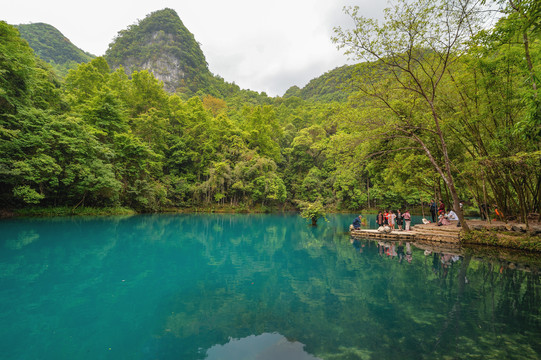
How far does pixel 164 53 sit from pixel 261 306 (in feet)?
242

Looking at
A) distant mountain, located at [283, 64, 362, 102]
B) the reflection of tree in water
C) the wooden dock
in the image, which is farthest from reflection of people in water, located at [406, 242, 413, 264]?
distant mountain, located at [283, 64, 362, 102]

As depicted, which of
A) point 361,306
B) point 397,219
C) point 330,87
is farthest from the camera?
point 330,87

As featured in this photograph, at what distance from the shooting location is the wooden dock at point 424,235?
11875 millimetres

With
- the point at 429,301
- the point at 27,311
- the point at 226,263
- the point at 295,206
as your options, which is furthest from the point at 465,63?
the point at 295,206

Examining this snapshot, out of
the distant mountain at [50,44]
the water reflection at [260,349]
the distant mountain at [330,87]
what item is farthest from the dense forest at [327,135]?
the distant mountain at [50,44]

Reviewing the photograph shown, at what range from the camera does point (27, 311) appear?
4180 mm

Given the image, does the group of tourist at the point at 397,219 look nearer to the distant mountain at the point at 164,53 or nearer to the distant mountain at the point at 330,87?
the distant mountain at the point at 330,87

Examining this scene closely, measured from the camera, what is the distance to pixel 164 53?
63.6 meters

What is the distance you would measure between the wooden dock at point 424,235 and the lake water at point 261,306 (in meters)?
3.38

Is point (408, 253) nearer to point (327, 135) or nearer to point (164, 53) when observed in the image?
point (327, 135)

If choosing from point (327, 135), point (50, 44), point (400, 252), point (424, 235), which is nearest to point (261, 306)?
point (400, 252)

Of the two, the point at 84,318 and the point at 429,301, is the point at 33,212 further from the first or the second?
the point at 429,301

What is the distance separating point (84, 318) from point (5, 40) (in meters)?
21.1

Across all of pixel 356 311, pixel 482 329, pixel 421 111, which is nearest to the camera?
pixel 482 329
